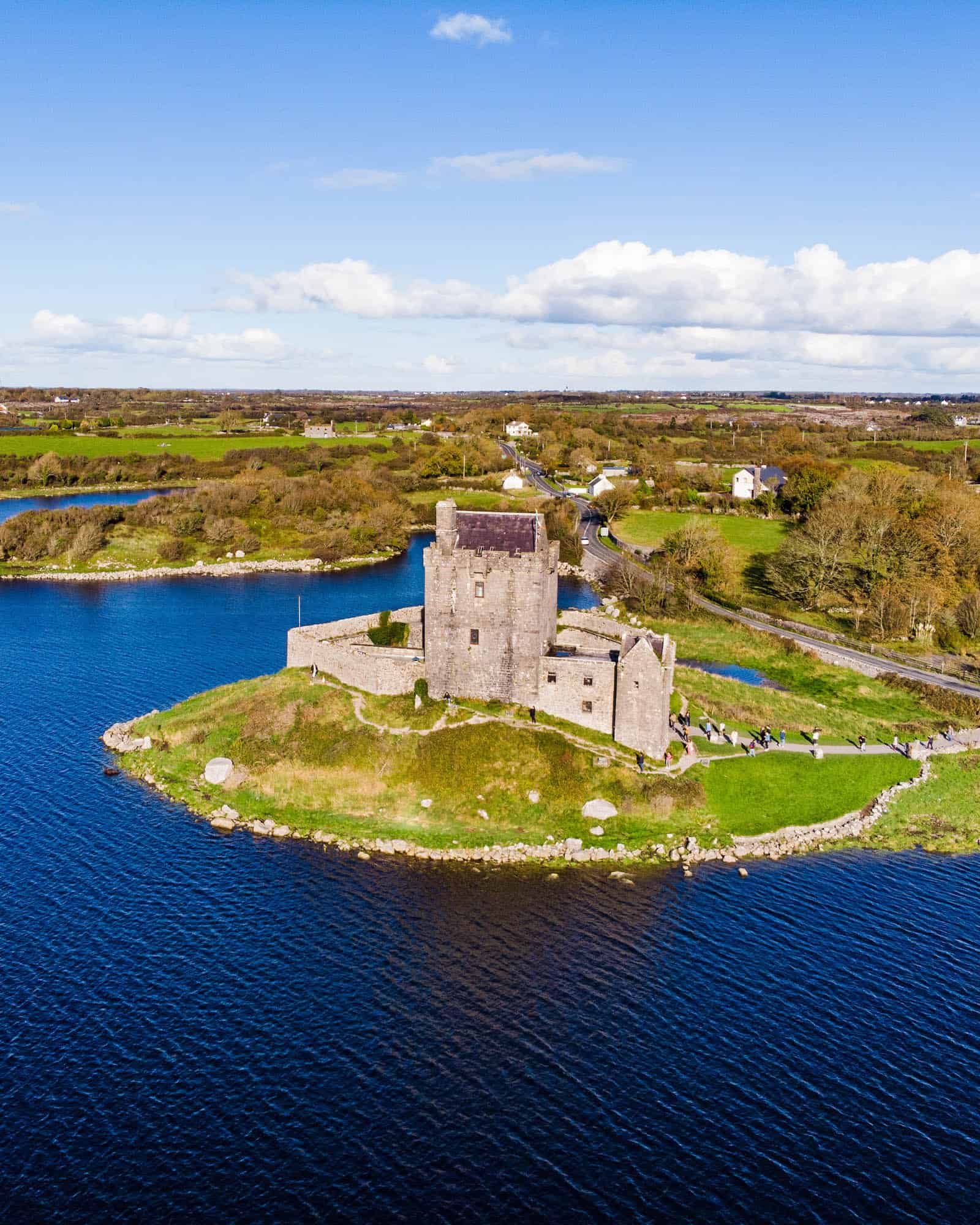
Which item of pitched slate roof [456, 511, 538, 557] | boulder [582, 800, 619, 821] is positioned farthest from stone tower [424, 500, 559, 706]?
boulder [582, 800, 619, 821]

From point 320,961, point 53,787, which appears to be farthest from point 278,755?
point 320,961

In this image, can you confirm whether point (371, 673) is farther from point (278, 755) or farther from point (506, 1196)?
point (506, 1196)

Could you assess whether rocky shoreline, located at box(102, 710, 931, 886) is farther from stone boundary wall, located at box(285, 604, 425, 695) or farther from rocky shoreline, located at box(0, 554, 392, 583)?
rocky shoreline, located at box(0, 554, 392, 583)

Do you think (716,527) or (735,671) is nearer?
(735,671)

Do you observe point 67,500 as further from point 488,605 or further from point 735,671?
point 488,605

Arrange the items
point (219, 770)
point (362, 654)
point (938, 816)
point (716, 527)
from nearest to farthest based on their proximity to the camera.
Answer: point (938, 816), point (219, 770), point (362, 654), point (716, 527)

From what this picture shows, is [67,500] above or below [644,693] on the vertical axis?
above

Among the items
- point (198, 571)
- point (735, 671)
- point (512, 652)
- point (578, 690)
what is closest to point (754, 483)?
point (735, 671)
